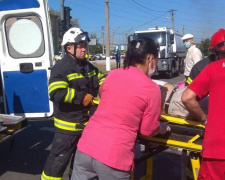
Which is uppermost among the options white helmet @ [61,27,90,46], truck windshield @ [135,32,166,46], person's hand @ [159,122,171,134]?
truck windshield @ [135,32,166,46]

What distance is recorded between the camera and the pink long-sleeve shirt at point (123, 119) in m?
2.19

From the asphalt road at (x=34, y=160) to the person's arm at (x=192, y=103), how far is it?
2.01m

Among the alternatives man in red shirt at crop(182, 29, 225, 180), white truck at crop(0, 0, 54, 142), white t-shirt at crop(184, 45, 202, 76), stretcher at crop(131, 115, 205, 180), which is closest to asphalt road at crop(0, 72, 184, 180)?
white truck at crop(0, 0, 54, 142)

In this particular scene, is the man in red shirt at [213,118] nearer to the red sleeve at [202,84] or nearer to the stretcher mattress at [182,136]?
the red sleeve at [202,84]

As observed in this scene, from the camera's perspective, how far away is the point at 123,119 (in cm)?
221

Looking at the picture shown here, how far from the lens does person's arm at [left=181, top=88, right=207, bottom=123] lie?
2.38 metres

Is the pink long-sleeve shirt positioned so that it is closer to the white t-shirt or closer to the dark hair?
the dark hair

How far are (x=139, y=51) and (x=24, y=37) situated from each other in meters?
2.81

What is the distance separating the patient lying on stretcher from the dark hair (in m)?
0.66

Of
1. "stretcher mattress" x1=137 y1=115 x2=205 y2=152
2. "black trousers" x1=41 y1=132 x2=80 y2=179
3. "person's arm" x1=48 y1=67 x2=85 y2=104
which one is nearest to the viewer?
"stretcher mattress" x1=137 y1=115 x2=205 y2=152

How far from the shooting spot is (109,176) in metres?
2.21

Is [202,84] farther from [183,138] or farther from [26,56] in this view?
[26,56]

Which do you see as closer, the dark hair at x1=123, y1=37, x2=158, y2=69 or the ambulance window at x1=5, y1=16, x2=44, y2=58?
the dark hair at x1=123, y1=37, x2=158, y2=69

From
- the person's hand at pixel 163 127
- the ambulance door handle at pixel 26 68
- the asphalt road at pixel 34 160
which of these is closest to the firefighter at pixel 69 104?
the person's hand at pixel 163 127
